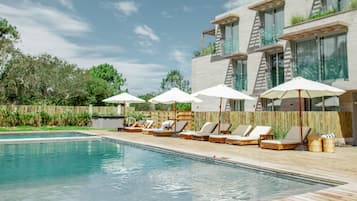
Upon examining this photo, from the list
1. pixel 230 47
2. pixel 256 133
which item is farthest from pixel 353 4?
pixel 230 47

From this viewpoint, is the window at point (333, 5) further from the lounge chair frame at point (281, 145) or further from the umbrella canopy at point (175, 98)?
the umbrella canopy at point (175, 98)

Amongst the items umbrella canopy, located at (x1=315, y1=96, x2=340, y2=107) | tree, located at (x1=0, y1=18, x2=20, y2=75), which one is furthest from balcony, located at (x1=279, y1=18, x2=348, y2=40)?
tree, located at (x1=0, y1=18, x2=20, y2=75)

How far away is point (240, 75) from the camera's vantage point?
2289 centimetres

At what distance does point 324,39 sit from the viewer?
16531mm

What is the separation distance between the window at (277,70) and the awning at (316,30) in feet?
7.73

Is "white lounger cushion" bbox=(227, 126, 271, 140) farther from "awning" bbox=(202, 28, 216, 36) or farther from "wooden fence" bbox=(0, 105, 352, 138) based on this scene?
"awning" bbox=(202, 28, 216, 36)

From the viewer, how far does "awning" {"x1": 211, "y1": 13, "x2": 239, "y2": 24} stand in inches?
911

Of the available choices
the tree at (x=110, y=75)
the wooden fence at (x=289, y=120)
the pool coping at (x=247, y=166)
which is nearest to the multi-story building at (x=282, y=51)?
the wooden fence at (x=289, y=120)

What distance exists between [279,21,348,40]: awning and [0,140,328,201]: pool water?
10.1 meters

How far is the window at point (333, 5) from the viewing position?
54.0ft

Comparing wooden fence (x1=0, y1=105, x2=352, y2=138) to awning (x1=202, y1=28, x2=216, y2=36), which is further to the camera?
awning (x1=202, y1=28, x2=216, y2=36)

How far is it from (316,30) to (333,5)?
2.42 metres

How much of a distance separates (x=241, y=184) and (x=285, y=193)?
44.8 inches

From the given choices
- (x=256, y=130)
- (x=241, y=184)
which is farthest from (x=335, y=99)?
(x=241, y=184)
